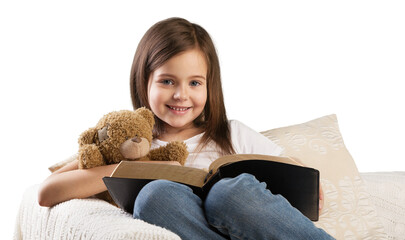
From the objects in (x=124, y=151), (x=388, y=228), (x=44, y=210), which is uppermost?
(x=124, y=151)

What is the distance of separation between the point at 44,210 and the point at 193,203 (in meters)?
0.49

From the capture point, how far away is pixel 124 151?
134 cm

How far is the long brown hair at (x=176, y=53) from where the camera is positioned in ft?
5.30

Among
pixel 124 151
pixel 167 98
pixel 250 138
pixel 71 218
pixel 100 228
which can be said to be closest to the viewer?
pixel 100 228

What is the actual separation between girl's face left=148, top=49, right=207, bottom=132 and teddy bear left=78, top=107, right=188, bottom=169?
0.71ft

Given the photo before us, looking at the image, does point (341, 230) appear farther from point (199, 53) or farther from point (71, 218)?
point (71, 218)

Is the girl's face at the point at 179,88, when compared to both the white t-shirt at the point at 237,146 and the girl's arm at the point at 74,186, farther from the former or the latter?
the girl's arm at the point at 74,186

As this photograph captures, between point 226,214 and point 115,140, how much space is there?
1.37ft

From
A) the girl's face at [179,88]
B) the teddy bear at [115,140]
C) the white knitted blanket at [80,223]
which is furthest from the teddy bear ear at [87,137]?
the girl's face at [179,88]

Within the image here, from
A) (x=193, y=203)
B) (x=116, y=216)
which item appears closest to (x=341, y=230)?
(x=193, y=203)

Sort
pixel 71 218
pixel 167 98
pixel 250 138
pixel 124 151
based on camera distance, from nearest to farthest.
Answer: pixel 71 218
pixel 124 151
pixel 167 98
pixel 250 138

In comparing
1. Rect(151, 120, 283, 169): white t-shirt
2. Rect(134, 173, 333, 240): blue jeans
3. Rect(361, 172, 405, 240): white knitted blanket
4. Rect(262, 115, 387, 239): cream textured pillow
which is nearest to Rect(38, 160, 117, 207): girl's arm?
Rect(134, 173, 333, 240): blue jeans

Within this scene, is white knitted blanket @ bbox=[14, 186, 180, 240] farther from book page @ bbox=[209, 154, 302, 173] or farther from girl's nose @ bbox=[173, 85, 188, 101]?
girl's nose @ bbox=[173, 85, 188, 101]

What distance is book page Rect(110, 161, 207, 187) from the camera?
1190mm
